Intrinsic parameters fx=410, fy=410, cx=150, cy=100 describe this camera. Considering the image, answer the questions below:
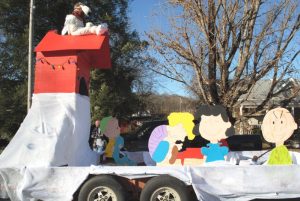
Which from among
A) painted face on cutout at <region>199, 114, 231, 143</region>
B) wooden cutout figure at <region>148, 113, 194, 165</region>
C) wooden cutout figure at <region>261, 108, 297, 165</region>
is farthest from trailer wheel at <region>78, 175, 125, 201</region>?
wooden cutout figure at <region>261, 108, 297, 165</region>

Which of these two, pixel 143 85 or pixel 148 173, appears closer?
pixel 148 173

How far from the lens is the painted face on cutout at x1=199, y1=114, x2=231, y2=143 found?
7.77m

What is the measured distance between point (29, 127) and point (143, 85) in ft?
53.3

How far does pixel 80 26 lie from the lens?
812 cm

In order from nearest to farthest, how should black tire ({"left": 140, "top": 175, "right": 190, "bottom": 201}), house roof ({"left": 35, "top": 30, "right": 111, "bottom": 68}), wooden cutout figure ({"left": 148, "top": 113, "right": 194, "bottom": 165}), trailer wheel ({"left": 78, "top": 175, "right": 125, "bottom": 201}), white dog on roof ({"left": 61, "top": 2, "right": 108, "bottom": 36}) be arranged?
black tire ({"left": 140, "top": 175, "right": 190, "bottom": 201}) → trailer wheel ({"left": 78, "top": 175, "right": 125, "bottom": 201}) → house roof ({"left": 35, "top": 30, "right": 111, "bottom": 68}) → white dog on roof ({"left": 61, "top": 2, "right": 108, "bottom": 36}) → wooden cutout figure ({"left": 148, "top": 113, "right": 194, "bottom": 165})

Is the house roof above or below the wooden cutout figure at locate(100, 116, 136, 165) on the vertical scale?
above

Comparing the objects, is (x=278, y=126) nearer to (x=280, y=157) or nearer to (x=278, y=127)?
(x=278, y=127)

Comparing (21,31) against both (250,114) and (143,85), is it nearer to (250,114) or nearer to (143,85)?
(143,85)

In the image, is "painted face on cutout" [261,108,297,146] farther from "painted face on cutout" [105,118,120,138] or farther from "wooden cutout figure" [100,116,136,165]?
"painted face on cutout" [105,118,120,138]

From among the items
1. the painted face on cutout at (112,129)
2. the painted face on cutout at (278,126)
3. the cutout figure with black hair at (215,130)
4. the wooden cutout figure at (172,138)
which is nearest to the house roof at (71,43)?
the painted face on cutout at (112,129)

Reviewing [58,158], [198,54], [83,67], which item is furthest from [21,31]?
[58,158]

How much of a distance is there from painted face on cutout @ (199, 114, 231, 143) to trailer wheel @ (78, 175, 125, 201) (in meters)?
2.23

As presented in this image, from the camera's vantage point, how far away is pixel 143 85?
23438mm

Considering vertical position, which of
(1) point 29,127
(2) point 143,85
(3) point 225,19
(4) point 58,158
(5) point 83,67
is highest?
(3) point 225,19
